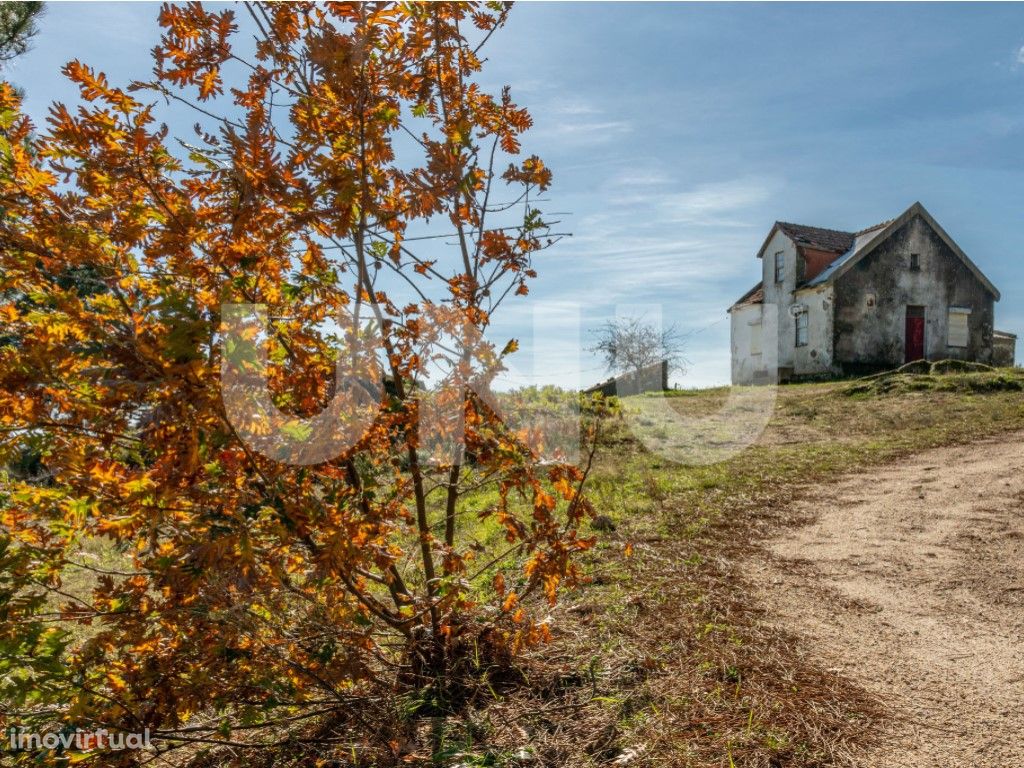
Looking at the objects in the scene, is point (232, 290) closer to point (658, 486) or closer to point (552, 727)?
point (552, 727)

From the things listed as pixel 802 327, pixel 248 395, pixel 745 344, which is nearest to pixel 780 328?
pixel 802 327

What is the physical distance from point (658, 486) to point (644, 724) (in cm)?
522

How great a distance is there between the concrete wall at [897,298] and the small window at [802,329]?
1327 millimetres

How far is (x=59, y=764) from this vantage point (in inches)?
97.6

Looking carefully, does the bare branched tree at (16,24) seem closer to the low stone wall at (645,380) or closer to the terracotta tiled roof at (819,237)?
the low stone wall at (645,380)

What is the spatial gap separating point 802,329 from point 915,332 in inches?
141

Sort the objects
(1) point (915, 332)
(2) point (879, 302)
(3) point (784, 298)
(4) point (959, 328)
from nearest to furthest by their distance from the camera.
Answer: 1. (2) point (879, 302)
2. (1) point (915, 332)
3. (4) point (959, 328)
4. (3) point (784, 298)

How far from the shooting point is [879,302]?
22266 mm

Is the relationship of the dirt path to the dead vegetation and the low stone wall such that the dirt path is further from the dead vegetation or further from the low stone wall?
the low stone wall

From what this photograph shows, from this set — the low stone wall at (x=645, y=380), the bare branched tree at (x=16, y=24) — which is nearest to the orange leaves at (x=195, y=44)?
the bare branched tree at (x=16, y=24)

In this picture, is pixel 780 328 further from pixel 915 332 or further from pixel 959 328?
pixel 959 328

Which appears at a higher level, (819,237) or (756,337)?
(819,237)

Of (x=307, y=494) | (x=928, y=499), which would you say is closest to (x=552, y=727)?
(x=307, y=494)

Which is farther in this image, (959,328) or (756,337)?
(756,337)
